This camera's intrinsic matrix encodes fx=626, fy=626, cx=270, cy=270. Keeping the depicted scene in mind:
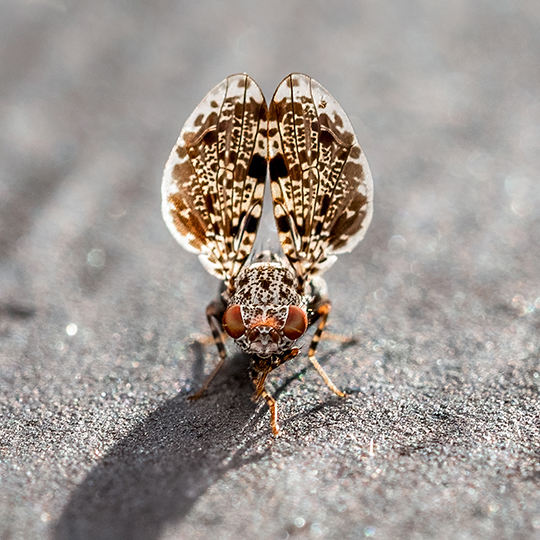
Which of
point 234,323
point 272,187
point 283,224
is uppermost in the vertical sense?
point 272,187

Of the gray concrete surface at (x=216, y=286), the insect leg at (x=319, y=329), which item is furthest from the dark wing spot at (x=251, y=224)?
the gray concrete surface at (x=216, y=286)

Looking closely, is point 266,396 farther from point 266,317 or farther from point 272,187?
point 272,187

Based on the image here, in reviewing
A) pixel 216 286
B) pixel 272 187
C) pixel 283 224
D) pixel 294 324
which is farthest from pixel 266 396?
pixel 216 286

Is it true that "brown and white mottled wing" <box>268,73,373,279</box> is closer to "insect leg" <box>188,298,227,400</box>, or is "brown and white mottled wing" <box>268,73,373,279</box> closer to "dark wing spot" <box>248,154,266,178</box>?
"dark wing spot" <box>248,154,266,178</box>

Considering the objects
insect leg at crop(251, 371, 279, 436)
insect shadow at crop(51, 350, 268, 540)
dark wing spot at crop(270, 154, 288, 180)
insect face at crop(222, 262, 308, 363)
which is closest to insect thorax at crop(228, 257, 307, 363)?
insect face at crop(222, 262, 308, 363)

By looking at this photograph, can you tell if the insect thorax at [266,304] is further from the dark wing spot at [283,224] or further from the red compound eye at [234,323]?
the dark wing spot at [283,224]

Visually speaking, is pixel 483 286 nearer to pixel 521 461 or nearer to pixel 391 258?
pixel 391 258
